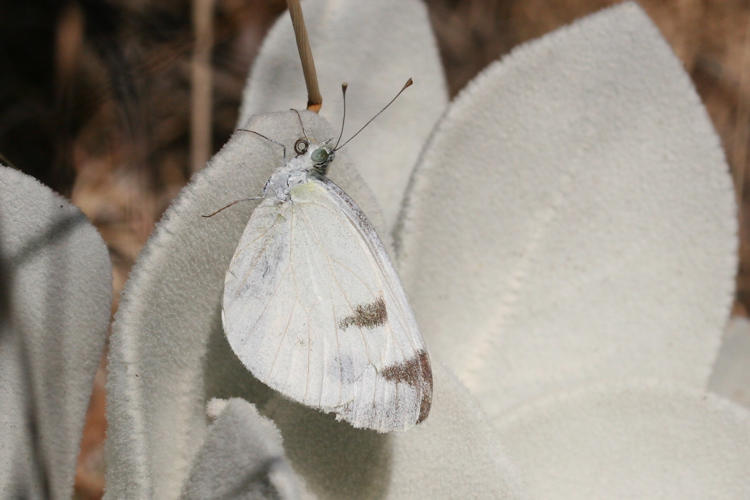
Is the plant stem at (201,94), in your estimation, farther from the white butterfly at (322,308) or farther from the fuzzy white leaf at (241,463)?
the fuzzy white leaf at (241,463)

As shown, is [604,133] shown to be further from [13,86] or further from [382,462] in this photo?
[13,86]

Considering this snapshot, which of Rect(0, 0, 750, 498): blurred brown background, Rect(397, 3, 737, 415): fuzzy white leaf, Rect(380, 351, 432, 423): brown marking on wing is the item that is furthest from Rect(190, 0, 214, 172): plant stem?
Rect(380, 351, 432, 423): brown marking on wing

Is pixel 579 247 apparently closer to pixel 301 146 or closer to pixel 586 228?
pixel 586 228

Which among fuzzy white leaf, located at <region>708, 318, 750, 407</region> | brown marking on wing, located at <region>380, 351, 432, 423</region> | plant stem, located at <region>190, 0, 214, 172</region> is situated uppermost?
plant stem, located at <region>190, 0, 214, 172</region>

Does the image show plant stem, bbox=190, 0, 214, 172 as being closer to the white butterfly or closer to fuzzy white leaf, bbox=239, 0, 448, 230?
fuzzy white leaf, bbox=239, 0, 448, 230

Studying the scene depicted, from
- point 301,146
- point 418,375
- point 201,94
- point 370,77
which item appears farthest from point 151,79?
point 418,375

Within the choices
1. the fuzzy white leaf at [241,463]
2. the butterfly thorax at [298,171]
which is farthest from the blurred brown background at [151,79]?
the fuzzy white leaf at [241,463]
